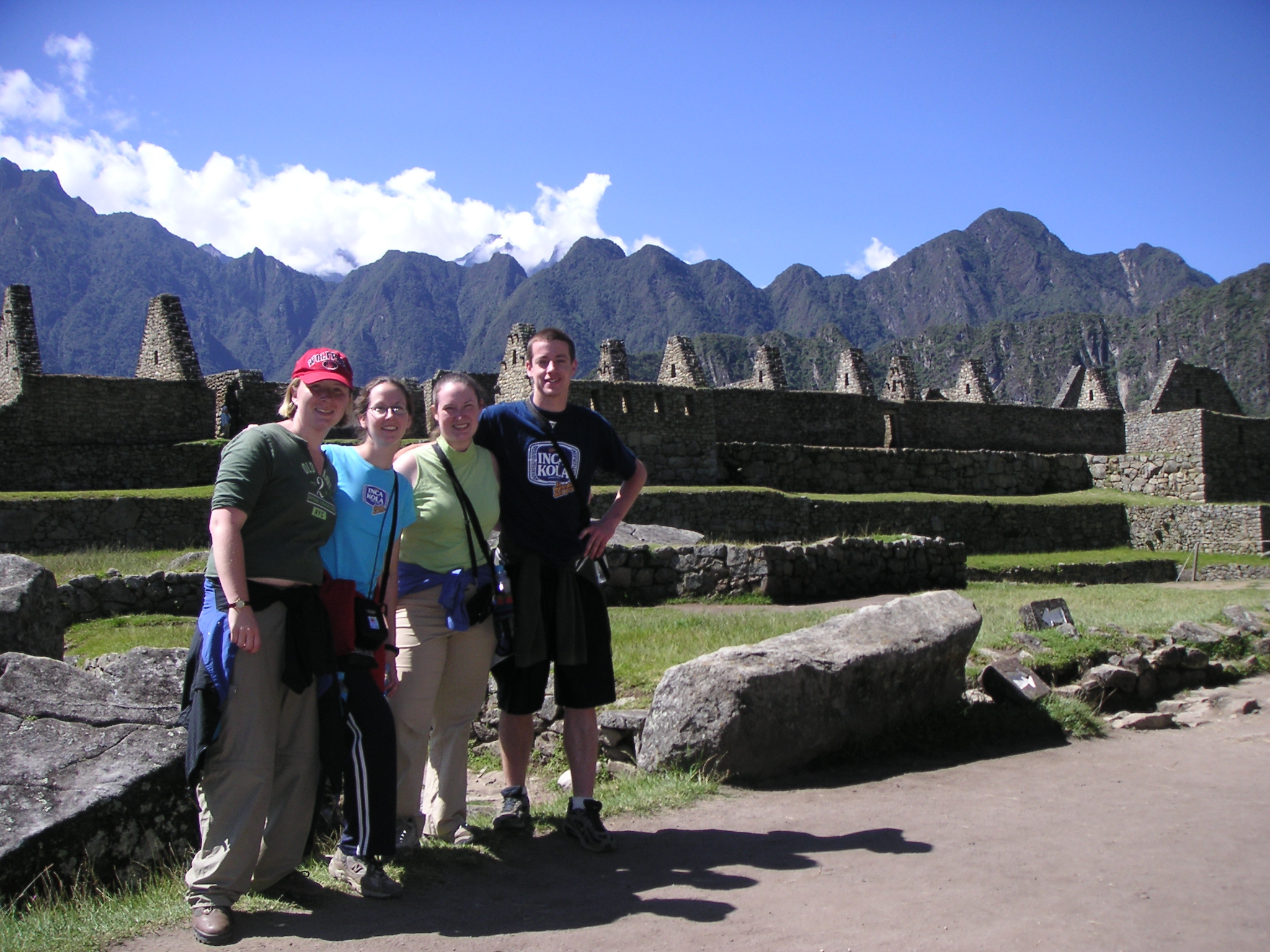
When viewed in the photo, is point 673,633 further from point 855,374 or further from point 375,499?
point 855,374

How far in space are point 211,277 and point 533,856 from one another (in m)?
107

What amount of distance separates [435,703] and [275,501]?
124cm

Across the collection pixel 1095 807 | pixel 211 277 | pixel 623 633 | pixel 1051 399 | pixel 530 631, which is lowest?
pixel 1095 807

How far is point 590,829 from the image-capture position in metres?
4.02

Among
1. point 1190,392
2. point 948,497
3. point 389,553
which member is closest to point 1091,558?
point 948,497

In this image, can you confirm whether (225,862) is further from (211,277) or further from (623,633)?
(211,277)

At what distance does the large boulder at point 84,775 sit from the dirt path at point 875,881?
2.58 ft

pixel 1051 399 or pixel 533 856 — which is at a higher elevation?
pixel 1051 399

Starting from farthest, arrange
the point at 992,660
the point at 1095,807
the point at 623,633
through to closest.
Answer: the point at 623,633 < the point at 992,660 < the point at 1095,807

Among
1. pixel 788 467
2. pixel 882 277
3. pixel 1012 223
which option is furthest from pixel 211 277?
pixel 1012 223

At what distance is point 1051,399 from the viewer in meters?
79.6

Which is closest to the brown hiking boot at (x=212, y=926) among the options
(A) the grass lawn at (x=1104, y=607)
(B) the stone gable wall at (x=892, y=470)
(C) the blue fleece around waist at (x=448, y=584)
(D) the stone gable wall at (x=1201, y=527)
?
(C) the blue fleece around waist at (x=448, y=584)

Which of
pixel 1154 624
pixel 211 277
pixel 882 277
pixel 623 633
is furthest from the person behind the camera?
pixel 882 277

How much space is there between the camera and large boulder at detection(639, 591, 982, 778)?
16.8 feet
